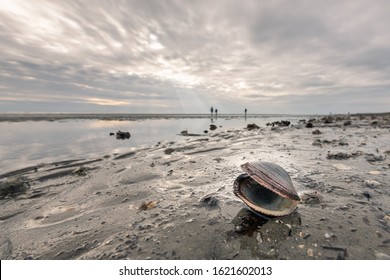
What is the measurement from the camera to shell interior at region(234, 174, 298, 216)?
2.94 m

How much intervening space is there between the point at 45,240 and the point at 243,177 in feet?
9.65

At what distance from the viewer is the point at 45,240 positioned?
9.51ft

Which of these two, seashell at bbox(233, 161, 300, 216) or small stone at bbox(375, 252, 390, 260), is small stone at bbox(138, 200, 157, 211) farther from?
small stone at bbox(375, 252, 390, 260)

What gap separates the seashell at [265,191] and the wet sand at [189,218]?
0.18 meters

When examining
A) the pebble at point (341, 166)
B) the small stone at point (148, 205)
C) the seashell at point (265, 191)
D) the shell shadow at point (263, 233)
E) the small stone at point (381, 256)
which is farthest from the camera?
the pebble at point (341, 166)

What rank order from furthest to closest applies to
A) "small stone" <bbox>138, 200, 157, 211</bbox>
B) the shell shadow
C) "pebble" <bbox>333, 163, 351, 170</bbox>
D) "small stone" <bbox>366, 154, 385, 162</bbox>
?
"small stone" <bbox>366, 154, 385, 162</bbox> → "pebble" <bbox>333, 163, 351, 170</bbox> → "small stone" <bbox>138, 200, 157, 211</bbox> → the shell shadow

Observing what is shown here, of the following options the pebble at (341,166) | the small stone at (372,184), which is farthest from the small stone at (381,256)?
the pebble at (341,166)

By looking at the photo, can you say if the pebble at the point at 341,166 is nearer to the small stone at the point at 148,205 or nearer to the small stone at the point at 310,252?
the small stone at the point at 310,252

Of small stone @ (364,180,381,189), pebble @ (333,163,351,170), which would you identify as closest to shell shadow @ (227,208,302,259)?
small stone @ (364,180,381,189)

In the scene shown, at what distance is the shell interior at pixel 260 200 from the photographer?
9.63ft

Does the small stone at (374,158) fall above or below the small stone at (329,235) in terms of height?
above
